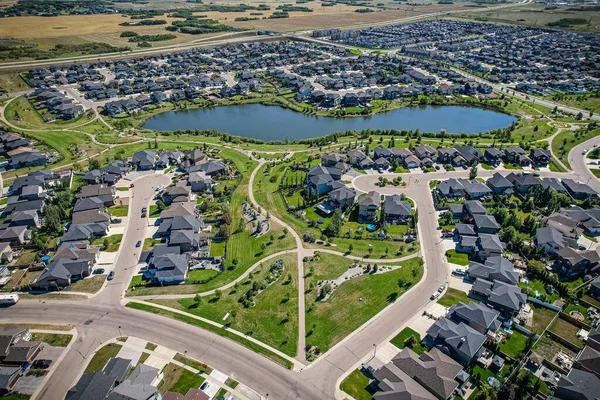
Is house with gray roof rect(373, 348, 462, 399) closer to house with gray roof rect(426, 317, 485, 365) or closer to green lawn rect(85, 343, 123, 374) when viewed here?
house with gray roof rect(426, 317, 485, 365)

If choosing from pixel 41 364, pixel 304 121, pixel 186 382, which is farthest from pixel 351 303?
pixel 304 121

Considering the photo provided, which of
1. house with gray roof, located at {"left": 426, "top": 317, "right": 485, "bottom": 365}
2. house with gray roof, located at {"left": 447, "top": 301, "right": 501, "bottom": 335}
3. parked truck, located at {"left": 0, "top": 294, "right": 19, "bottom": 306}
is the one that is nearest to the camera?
house with gray roof, located at {"left": 426, "top": 317, "right": 485, "bottom": 365}

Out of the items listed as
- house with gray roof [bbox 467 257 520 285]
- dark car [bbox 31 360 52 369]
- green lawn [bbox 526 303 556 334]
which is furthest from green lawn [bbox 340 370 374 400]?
dark car [bbox 31 360 52 369]

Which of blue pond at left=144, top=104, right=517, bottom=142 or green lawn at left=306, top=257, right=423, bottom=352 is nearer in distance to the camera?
green lawn at left=306, top=257, right=423, bottom=352

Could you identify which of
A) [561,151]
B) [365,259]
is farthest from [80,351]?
[561,151]

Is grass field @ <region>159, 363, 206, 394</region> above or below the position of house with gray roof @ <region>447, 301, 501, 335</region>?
below

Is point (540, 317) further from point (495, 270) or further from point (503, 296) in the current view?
point (495, 270)
